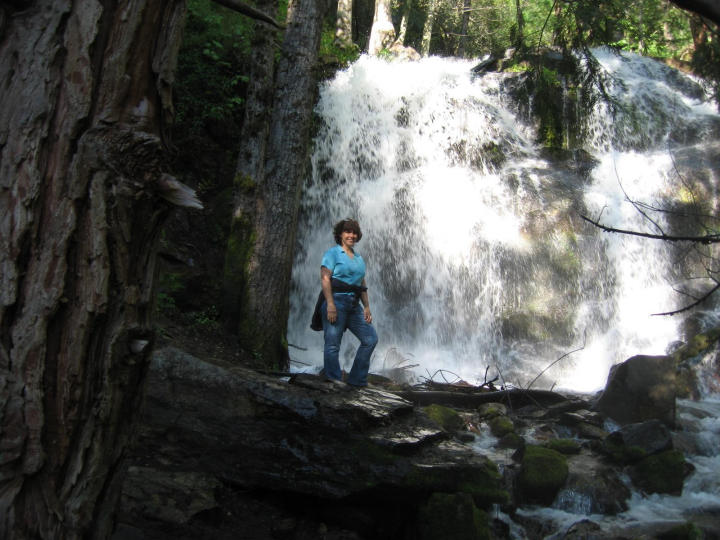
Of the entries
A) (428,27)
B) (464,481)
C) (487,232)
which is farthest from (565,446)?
(428,27)

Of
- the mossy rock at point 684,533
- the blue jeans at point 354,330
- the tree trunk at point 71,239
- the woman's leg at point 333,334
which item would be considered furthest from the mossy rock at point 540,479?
the tree trunk at point 71,239

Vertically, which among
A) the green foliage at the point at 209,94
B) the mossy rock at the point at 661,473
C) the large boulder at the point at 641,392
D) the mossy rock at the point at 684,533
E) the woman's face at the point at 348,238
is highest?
the green foliage at the point at 209,94

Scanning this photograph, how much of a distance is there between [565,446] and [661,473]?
1.07m

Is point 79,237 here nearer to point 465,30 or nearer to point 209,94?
point 209,94

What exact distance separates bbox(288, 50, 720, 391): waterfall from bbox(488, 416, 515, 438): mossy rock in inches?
112

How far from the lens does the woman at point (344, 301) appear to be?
6129 millimetres

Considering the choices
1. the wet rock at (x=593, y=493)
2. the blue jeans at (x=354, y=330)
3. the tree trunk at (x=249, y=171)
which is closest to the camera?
the wet rock at (x=593, y=493)

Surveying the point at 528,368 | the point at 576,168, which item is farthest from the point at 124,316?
the point at 576,168

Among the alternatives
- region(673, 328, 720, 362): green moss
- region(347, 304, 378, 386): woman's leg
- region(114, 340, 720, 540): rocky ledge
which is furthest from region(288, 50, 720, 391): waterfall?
region(114, 340, 720, 540): rocky ledge

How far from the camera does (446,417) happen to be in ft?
24.2

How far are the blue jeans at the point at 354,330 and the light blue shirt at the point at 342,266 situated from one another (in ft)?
0.68

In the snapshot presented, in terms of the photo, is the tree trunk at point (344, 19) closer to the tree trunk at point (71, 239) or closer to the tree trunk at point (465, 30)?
the tree trunk at point (465, 30)

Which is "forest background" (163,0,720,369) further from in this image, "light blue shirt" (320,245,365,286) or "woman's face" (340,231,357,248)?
"woman's face" (340,231,357,248)

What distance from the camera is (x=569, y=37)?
6.34 meters
